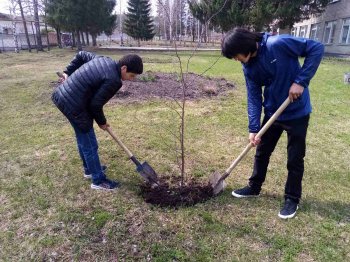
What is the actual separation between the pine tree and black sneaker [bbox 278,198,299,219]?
35727mm

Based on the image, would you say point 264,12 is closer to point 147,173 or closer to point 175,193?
point 147,173

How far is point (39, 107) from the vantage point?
6895 mm

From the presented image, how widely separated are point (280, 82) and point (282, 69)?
0.12 m

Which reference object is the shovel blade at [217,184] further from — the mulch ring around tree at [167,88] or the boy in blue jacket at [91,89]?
the mulch ring around tree at [167,88]

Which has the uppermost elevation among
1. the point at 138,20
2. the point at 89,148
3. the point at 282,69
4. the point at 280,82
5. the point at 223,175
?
the point at 138,20

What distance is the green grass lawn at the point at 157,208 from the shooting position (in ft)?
8.43

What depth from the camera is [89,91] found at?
2.94m

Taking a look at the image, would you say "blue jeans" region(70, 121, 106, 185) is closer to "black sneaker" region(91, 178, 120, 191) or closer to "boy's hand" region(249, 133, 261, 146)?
"black sneaker" region(91, 178, 120, 191)

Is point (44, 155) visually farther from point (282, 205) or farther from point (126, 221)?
point (282, 205)

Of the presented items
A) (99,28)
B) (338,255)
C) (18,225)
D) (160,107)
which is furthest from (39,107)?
(99,28)

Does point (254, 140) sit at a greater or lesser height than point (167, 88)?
greater

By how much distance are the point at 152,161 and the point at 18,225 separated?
1803 mm

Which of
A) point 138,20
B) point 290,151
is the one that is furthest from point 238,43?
point 138,20

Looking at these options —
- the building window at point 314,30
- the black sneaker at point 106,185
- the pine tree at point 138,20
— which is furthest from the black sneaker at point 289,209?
the pine tree at point 138,20
